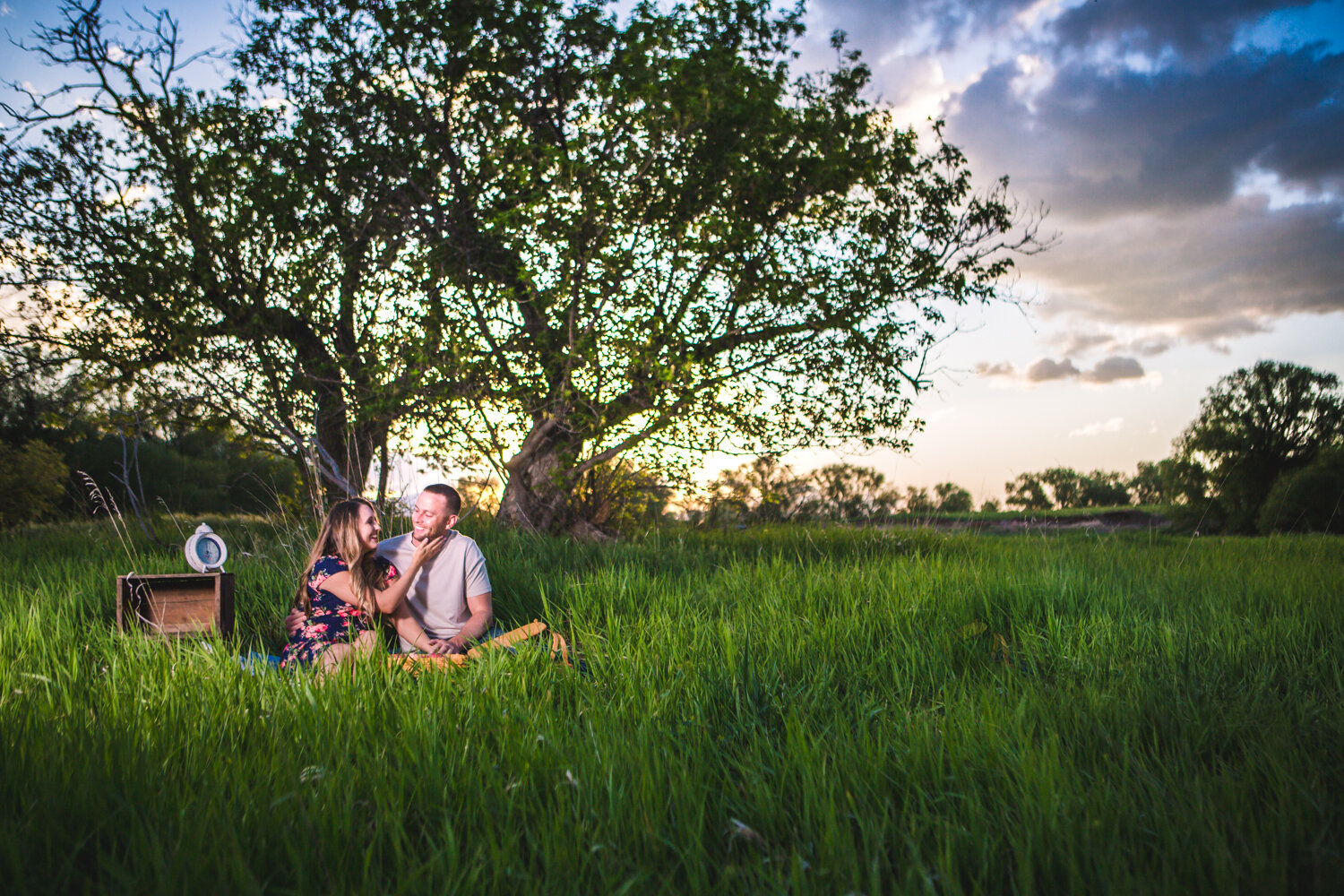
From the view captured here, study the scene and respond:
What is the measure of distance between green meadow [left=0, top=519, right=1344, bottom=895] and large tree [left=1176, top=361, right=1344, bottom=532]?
51.1 ft

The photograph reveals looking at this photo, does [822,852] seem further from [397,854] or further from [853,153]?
[853,153]

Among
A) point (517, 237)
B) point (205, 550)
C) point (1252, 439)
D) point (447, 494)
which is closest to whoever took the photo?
point (205, 550)

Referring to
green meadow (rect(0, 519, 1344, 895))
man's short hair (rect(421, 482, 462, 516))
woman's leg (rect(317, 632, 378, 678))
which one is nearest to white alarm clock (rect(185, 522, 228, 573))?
green meadow (rect(0, 519, 1344, 895))

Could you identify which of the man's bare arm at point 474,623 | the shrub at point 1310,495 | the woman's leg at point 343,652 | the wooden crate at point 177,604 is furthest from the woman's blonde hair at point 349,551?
the shrub at point 1310,495

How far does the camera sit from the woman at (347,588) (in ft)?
13.6

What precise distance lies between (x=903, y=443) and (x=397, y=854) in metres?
9.18

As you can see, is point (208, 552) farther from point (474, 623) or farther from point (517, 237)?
point (517, 237)

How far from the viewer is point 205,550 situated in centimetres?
449

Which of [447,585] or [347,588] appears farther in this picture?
[447,585]

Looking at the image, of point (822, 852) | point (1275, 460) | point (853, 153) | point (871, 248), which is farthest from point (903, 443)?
point (1275, 460)

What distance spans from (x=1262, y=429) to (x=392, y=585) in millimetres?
20105

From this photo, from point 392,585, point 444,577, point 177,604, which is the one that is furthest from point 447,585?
point 177,604

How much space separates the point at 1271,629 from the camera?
151 inches

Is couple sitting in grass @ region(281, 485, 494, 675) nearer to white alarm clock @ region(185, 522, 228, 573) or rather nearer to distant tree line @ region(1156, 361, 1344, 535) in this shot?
white alarm clock @ region(185, 522, 228, 573)
